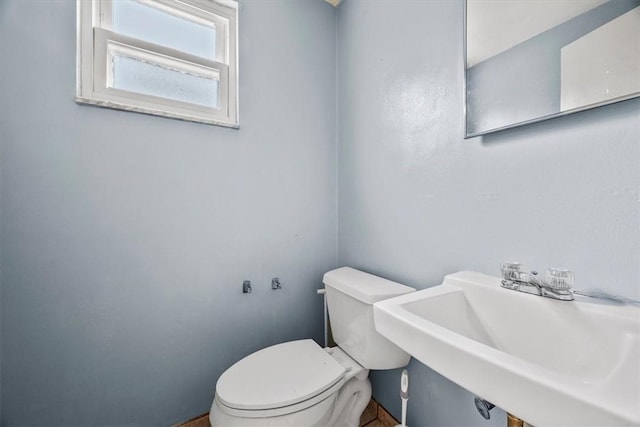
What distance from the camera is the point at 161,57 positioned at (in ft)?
3.87

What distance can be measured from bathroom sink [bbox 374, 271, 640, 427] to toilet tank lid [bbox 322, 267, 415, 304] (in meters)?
0.25

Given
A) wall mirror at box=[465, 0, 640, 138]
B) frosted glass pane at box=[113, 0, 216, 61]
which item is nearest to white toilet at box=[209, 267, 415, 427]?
wall mirror at box=[465, 0, 640, 138]

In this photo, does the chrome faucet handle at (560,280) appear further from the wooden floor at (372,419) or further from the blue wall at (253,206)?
the wooden floor at (372,419)

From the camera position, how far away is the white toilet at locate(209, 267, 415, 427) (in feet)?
2.82

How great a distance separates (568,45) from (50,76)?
1.65 m

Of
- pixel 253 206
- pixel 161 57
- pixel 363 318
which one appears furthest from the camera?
pixel 253 206

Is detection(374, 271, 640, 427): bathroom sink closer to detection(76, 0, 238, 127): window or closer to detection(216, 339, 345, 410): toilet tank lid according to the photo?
detection(216, 339, 345, 410): toilet tank lid

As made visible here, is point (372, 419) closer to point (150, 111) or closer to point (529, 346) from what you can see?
point (529, 346)

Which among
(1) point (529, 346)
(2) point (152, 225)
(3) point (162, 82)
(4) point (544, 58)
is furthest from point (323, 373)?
(3) point (162, 82)

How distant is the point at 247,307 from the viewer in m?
1.33

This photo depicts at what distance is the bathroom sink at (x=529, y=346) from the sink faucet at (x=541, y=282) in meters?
0.02

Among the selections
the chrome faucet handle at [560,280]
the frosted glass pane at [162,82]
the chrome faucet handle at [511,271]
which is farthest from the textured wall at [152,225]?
the chrome faucet handle at [560,280]

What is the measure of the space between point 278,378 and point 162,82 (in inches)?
53.1

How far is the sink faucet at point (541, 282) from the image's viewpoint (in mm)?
607
